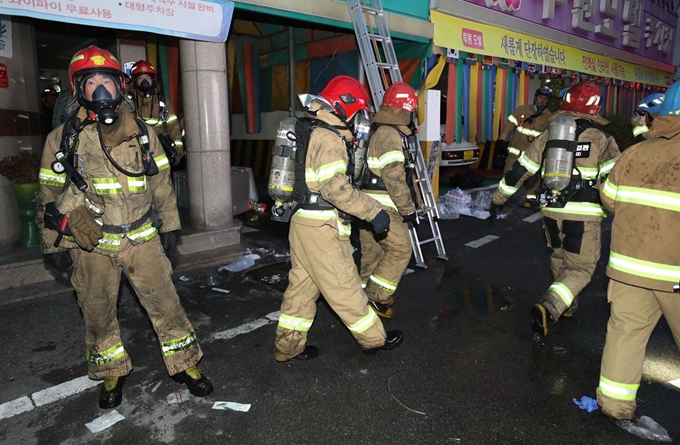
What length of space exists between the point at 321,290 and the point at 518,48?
925 cm

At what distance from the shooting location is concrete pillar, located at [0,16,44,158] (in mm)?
5391

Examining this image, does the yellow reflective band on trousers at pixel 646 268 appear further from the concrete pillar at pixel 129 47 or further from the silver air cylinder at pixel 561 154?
the concrete pillar at pixel 129 47

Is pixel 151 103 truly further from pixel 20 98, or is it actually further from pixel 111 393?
pixel 111 393

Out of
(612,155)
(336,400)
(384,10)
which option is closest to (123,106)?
(336,400)

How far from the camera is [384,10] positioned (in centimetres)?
755

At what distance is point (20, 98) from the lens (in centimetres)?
559

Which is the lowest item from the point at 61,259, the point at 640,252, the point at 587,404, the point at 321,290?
the point at 587,404

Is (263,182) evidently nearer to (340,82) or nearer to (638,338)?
(340,82)

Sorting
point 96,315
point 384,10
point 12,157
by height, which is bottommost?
point 96,315

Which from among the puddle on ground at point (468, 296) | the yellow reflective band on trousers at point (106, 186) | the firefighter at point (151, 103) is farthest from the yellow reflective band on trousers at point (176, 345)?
the firefighter at point (151, 103)

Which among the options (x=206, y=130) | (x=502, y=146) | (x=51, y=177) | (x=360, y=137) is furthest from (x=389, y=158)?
(x=502, y=146)

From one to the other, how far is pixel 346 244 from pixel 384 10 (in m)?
5.56

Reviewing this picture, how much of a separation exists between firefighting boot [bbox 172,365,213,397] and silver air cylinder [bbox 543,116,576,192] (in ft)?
9.76

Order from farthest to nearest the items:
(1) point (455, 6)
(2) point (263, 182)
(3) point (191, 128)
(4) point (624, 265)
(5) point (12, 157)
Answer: (2) point (263, 182) < (1) point (455, 6) < (3) point (191, 128) < (5) point (12, 157) < (4) point (624, 265)
